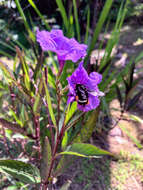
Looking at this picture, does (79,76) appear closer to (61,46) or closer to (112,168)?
(61,46)

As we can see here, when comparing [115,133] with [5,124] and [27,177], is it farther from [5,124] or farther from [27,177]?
[5,124]

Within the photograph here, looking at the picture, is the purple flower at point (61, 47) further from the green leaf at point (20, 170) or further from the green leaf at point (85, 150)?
the green leaf at point (20, 170)

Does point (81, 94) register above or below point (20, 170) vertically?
above

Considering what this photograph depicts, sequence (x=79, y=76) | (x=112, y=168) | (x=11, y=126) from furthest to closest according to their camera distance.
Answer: (x=112, y=168) < (x=11, y=126) < (x=79, y=76)

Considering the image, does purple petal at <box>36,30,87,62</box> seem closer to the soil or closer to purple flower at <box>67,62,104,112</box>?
purple flower at <box>67,62,104,112</box>

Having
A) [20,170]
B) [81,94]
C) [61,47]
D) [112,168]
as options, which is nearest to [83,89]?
[81,94]

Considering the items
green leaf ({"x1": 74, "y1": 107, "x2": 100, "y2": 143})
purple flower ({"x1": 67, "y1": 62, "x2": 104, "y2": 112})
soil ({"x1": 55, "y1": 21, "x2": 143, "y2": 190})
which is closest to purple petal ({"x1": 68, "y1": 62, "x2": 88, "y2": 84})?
purple flower ({"x1": 67, "y1": 62, "x2": 104, "y2": 112})

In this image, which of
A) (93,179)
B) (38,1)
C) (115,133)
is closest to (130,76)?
(115,133)
